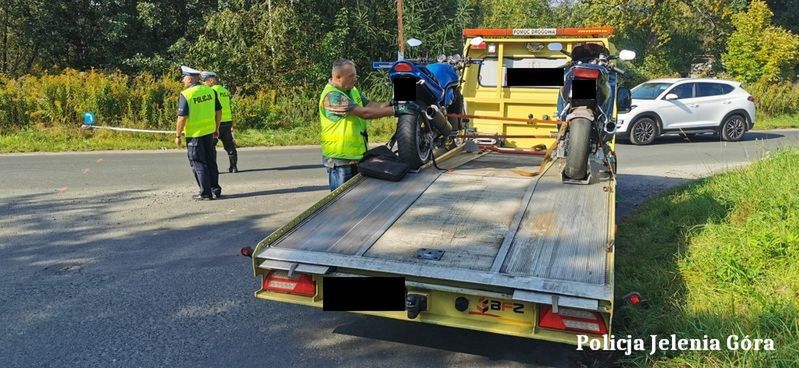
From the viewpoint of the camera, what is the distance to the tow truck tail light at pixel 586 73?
5203mm

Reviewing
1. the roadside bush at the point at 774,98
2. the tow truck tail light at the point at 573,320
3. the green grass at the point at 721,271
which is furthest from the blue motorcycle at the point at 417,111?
the roadside bush at the point at 774,98

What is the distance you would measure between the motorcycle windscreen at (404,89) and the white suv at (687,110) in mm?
10187

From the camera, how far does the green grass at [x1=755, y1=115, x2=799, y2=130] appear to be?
738 inches

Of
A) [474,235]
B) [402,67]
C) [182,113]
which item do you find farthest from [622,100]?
[182,113]

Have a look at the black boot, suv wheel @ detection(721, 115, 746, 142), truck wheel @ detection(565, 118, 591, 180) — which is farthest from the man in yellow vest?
A: suv wheel @ detection(721, 115, 746, 142)

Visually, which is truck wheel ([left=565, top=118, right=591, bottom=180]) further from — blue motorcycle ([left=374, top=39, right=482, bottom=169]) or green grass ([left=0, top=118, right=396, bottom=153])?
green grass ([left=0, top=118, right=396, bottom=153])

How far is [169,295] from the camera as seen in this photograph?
463cm

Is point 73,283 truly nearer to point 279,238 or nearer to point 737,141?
point 279,238

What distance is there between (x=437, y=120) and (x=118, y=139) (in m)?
11.3

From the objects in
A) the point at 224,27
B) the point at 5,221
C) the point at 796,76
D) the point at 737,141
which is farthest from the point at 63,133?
the point at 796,76

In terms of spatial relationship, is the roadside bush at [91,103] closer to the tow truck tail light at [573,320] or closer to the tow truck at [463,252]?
the tow truck at [463,252]

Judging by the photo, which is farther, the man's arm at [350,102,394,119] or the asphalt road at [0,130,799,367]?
the man's arm at [350,102,394,119]

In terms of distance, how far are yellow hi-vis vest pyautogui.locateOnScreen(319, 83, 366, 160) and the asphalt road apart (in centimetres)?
133

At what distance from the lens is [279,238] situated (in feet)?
12.3
